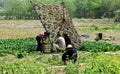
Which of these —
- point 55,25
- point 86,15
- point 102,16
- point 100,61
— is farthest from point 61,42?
point 86,15

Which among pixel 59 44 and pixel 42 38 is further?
pixel 42 38

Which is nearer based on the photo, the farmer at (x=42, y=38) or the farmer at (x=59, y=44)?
the farmer at (x=59, y=44)

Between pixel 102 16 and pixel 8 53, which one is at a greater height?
pixel 8 53

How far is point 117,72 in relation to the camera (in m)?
9.44

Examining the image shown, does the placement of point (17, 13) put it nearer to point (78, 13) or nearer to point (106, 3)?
point (78, 13)

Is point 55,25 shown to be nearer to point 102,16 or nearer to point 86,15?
point 102,16

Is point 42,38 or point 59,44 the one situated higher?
point 42,38

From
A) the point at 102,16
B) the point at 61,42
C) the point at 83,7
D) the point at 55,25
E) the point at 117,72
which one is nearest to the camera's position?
the point at 117,72

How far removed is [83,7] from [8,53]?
265ft

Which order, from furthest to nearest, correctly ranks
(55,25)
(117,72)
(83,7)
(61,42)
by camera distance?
(83,7)
(55,25)
(61,42)
(117,72)

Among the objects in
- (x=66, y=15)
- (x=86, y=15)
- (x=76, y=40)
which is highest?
(x=66, y=15)

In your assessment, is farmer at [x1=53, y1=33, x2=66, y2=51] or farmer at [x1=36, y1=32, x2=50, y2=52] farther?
farmer at [x1=36, y1=32, x2=50, y2=52]

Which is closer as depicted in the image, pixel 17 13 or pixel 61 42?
pixel 61 42

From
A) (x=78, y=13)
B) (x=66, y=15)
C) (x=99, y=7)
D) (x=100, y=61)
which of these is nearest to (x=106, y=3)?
(x=99, y=7)
